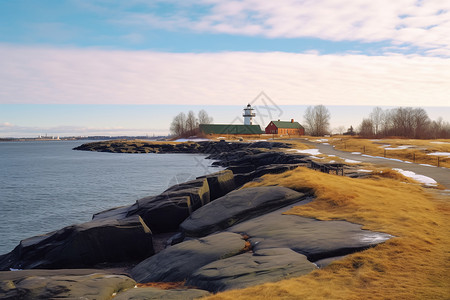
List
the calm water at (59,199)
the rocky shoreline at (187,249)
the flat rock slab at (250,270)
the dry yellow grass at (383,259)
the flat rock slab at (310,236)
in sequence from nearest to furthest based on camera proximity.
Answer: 1. the dry yellow grass at (383,259)
2. the flat rock slab at (250,270)
3. the rocky shoreline at (187,249)
4. the flat rock slab at (310,236)
5. the calm water at (59,199)

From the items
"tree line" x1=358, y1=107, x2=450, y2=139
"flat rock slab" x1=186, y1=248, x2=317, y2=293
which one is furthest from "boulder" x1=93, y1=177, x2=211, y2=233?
"tree line" x1=358, y1=107, x2=450, y2=139

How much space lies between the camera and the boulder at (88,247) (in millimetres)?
12891

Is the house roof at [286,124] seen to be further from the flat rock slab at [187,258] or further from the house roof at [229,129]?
the flat rock slab at [187,258]

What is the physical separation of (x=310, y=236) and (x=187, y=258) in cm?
335

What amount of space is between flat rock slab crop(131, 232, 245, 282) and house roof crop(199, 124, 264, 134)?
451 feet

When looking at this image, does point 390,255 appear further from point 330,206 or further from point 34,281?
point 34,281

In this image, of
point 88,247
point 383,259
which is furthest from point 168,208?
point 383,259

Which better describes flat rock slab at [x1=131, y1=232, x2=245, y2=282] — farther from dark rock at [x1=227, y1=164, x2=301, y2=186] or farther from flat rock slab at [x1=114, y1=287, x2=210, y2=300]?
dark rock at [x1=227, y1=164, x2=301, y2=186]

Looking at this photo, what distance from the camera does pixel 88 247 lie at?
13.0 metres

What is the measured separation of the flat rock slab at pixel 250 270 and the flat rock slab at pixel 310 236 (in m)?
0.50

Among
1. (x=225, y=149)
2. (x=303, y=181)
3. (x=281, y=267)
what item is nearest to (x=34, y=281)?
(x=281, y=267)

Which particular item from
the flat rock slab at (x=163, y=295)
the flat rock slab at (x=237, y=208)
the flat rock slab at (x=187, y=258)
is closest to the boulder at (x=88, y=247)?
the flat rock slab at (x=237, y=208)

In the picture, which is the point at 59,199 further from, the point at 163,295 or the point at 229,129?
the point at 229,129

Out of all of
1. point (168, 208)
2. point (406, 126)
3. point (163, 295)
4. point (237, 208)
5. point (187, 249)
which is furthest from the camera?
point (406, 126)
